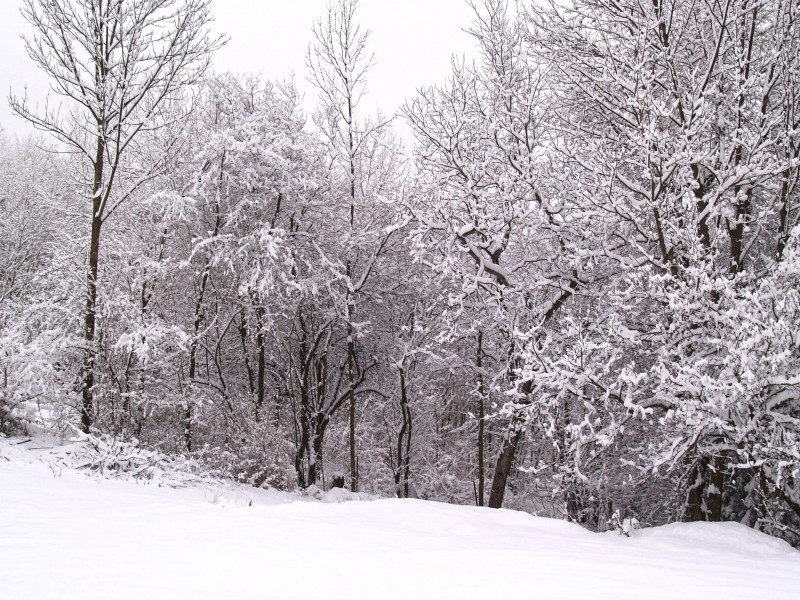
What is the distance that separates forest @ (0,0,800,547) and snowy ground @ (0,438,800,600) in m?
1.83

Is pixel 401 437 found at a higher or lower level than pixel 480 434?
lower

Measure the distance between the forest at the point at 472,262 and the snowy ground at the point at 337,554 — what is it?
1.83 meters

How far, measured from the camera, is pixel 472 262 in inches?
493

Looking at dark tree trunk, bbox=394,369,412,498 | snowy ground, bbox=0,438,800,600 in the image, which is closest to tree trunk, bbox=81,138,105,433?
snowy ground, bbox=0,438,800,600

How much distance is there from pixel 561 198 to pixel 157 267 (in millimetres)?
8236

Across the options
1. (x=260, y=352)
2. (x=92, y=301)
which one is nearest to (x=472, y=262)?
(x=260, y=352)

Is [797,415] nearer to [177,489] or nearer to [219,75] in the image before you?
[177,489]

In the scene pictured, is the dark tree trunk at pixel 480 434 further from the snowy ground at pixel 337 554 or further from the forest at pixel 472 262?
the snowy ground at pixel 337 554

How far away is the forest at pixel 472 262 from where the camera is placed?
6.43m

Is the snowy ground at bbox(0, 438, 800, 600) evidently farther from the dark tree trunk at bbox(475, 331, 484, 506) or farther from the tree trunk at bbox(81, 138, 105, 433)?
the dark tree trunk at bbox(475, 331, 484, 506)

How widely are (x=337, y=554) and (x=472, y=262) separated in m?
9.61

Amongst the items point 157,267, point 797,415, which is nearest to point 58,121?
point 157,267

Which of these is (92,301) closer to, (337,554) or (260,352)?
(260,352)

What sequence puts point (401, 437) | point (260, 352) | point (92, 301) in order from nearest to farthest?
point (92, 301) < point (260, 352) < point (401, 437)
